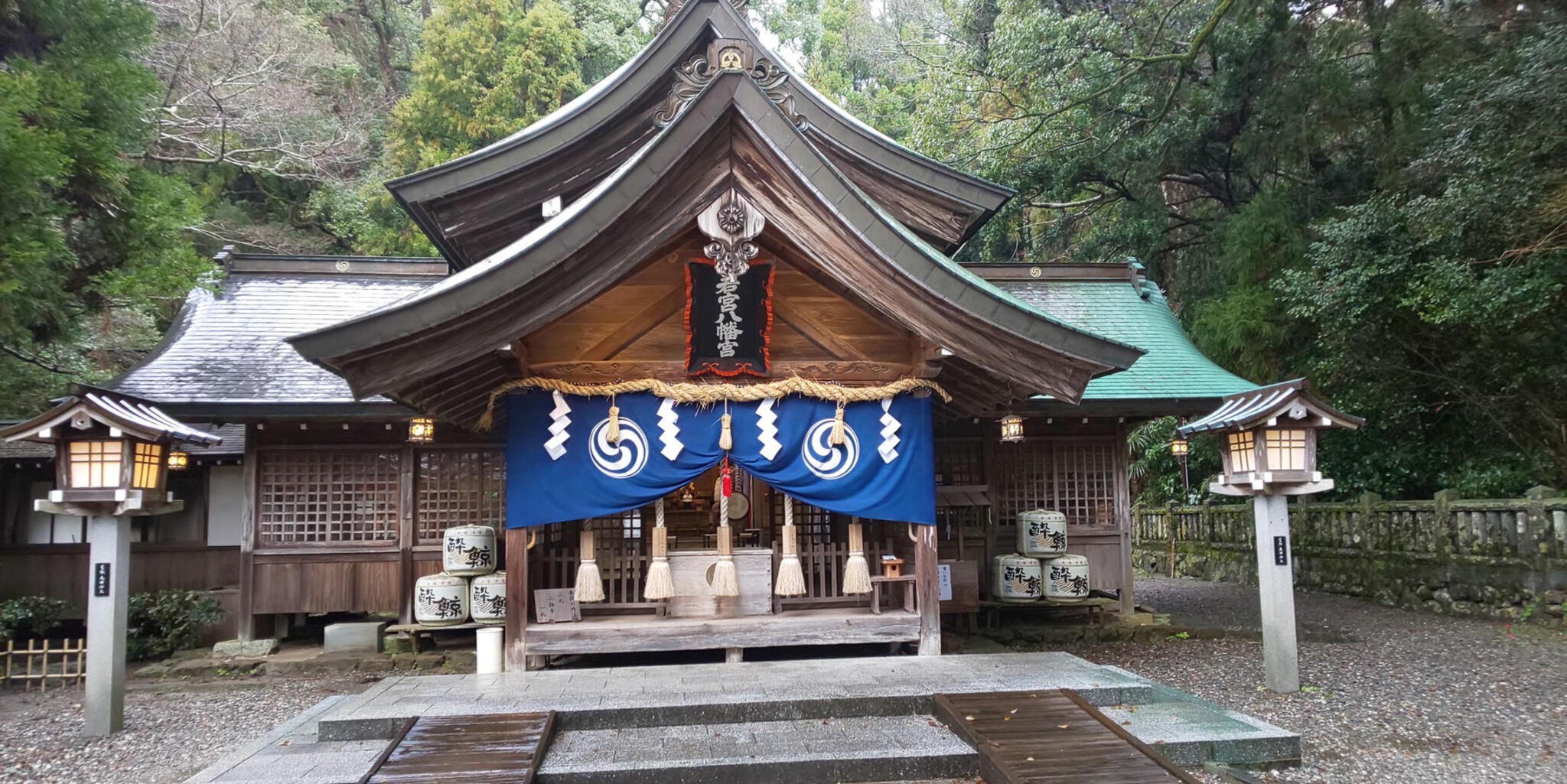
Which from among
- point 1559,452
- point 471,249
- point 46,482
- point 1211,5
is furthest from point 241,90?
point 1559,452

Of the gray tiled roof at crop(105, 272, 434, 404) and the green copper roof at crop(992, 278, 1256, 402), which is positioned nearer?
the gray tiled roof at crop(105, 272, 434, 404)

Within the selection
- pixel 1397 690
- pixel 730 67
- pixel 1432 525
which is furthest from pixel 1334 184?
pixel 730 67

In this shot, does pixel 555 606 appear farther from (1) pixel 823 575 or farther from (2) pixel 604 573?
(1) pixel 823 575

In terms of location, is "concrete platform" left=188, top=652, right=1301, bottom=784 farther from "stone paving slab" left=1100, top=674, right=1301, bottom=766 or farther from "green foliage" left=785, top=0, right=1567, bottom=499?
"green foliage" left=785, top=0, right=1567, bottom=499

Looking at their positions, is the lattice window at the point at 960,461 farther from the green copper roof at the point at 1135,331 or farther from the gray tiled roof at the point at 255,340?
the gray tiled roof at the point at 255,340

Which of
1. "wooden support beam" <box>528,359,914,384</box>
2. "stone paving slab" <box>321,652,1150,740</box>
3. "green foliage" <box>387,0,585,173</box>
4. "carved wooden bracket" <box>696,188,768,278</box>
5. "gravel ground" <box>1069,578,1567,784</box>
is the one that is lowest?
"gravel ground" <box>1069,578,1567,784</box>

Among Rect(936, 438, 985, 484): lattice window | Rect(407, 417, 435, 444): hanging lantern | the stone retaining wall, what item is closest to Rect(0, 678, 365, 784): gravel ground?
Rect(407, 417, 435, 444): hanging lantern

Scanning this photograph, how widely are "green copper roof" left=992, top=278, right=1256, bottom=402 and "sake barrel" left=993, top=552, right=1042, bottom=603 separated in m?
2.26

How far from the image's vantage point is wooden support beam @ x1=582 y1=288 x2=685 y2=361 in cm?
847

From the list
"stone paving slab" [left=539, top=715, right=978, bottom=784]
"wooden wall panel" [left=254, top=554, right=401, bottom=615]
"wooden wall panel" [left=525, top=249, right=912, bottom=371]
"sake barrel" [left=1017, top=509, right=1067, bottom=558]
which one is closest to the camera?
"stone paving slab" [left=539, top=715, right=978, bottom=784]

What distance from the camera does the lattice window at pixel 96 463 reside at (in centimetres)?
737

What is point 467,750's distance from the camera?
594 cm

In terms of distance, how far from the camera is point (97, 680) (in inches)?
298

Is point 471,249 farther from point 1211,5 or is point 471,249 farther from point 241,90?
point 1211,5
